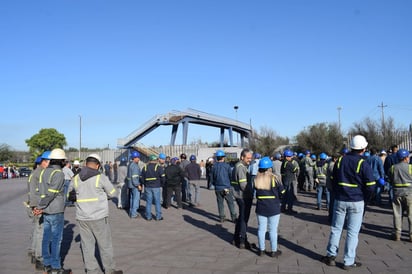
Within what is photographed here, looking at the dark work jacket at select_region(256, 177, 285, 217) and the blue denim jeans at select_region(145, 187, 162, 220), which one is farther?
the blue denim jeans at select_region(145, 187, 162, 220)

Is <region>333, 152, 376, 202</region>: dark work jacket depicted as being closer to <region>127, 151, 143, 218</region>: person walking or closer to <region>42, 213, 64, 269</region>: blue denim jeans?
<region>42, 213, 64, 269</region>: blue denim jeans

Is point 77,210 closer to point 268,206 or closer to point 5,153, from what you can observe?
point 268,206

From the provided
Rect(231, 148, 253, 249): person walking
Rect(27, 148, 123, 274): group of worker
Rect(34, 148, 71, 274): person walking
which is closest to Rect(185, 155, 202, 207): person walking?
Rect(231, 148, 253, 249): person walking

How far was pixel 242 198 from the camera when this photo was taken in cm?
768

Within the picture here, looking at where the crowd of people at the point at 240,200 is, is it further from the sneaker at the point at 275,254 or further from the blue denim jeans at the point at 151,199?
the blue denim jeans at the point at 151,199

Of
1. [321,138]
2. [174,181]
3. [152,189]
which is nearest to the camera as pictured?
[152,189]

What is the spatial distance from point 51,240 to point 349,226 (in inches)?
187

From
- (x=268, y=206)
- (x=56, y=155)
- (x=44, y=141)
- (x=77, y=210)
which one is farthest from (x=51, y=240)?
(x=44, y=141)

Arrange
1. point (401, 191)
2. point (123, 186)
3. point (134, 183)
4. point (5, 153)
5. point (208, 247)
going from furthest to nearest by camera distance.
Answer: point (5, 153) → point (123, 186) → point (134, 183) → point (401, 191) → point (208, 247)

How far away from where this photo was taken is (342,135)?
35375mm

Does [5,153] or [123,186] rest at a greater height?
[5,153]

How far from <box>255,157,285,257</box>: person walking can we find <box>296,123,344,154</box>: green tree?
1164 inches

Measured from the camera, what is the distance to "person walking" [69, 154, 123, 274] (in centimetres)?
542

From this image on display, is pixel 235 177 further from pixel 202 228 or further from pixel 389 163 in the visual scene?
pixel 389 163
